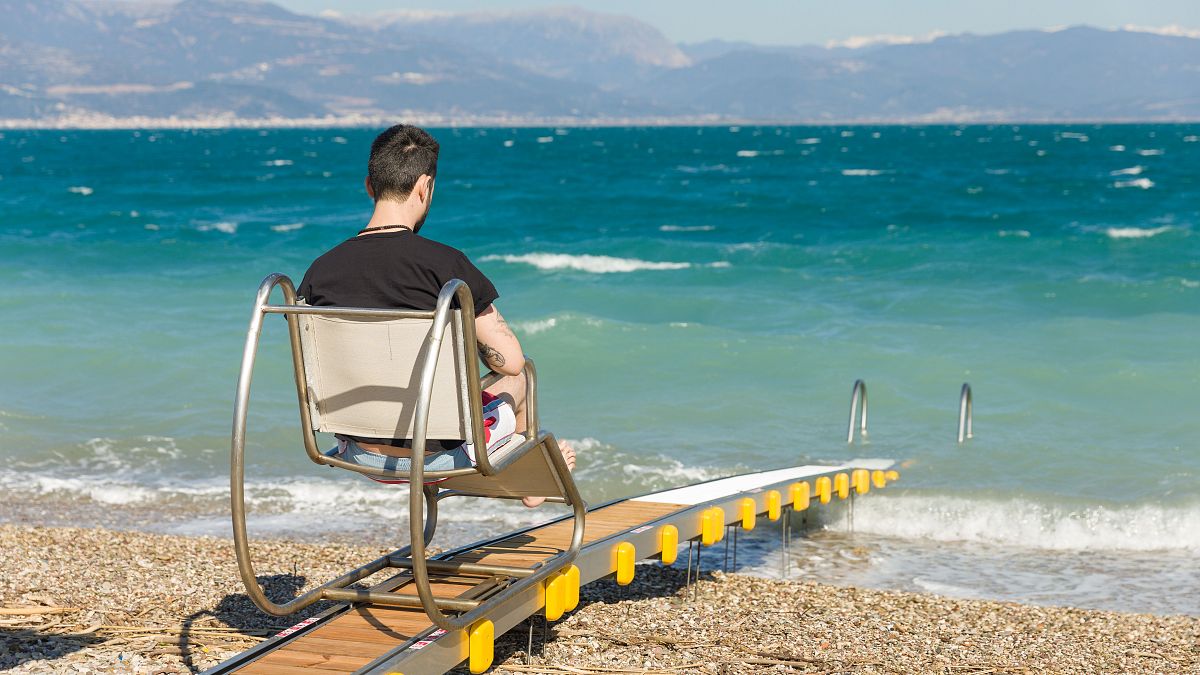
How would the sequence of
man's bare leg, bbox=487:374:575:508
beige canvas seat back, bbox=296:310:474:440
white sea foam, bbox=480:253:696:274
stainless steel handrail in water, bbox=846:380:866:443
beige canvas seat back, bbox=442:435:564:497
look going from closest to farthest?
beige canvas seat back, bbox=296:310:474:440 → beige canvas seat back, bbox=442:435:564:497 → man's bare leg, bbox=487:374:575:508 → stainless steel handrail in water, bbox=846:380:866:443 → white sea foam, bbox=480:253:696:274

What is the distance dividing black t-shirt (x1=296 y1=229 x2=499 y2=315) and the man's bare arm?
62 mm

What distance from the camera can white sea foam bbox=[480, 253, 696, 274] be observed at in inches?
961

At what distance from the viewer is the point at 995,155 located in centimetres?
7606

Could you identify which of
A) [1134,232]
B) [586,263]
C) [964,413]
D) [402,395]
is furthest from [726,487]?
[1134,232]

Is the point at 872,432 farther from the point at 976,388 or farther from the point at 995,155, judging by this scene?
the point at 995,155

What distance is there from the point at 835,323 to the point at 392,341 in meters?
14.1

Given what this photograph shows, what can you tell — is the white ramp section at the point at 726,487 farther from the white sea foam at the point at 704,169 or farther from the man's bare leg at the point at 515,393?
the white sea foam at the point at 704,169

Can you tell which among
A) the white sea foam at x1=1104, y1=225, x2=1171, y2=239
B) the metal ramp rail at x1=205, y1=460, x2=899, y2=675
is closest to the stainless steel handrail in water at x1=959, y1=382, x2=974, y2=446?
the metal ramp rail at x1=205, y1=460, x2=899, y2=675

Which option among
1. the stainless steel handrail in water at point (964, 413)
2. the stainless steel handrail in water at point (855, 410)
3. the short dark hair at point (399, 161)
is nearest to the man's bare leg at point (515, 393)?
the short dark hair at point (399, 161)

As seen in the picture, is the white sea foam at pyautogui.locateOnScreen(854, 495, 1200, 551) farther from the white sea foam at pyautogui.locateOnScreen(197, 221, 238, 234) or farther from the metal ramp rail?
the white sea foam at pyautogui.locateOnScreen(197, 221, 238, 234)

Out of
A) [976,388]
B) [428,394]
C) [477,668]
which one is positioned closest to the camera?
[428,394]

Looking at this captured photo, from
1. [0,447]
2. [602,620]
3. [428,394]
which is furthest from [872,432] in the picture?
[428,394]

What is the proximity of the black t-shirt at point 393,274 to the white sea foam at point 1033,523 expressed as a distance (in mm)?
5534

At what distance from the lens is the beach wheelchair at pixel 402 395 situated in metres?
3.55
